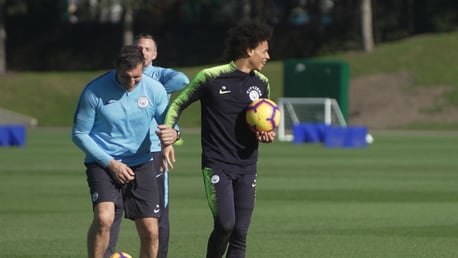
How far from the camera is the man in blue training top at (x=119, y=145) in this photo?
10.8 m

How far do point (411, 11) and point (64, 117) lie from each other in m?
22.6

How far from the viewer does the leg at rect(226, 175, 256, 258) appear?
1114 cm

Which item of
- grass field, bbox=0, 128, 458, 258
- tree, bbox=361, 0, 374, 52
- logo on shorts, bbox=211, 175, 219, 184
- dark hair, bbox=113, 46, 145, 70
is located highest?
tree, bbox=361, 0, 374, 52

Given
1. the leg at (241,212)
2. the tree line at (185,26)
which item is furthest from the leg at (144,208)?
the tree line at (185,26)

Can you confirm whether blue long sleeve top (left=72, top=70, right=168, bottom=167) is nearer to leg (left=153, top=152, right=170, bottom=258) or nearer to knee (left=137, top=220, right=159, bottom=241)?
knee (left=137, top=220, right=159, bottom=241)

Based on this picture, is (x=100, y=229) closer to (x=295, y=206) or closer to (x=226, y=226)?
(x=226, y=226)

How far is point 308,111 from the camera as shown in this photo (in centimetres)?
4653

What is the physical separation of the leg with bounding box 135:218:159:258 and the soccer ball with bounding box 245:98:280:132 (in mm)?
1144

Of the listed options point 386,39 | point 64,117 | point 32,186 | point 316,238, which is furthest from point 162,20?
point 316,238

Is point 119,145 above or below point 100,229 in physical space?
above

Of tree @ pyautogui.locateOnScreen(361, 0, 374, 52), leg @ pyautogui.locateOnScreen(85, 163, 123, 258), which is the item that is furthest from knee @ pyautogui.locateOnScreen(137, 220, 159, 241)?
tree @ pyautogui.locateOnScreen(361, 0, 374, 52)

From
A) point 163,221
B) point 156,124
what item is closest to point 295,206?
point 163,221

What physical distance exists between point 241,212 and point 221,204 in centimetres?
23

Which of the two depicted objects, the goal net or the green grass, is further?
the green grass
